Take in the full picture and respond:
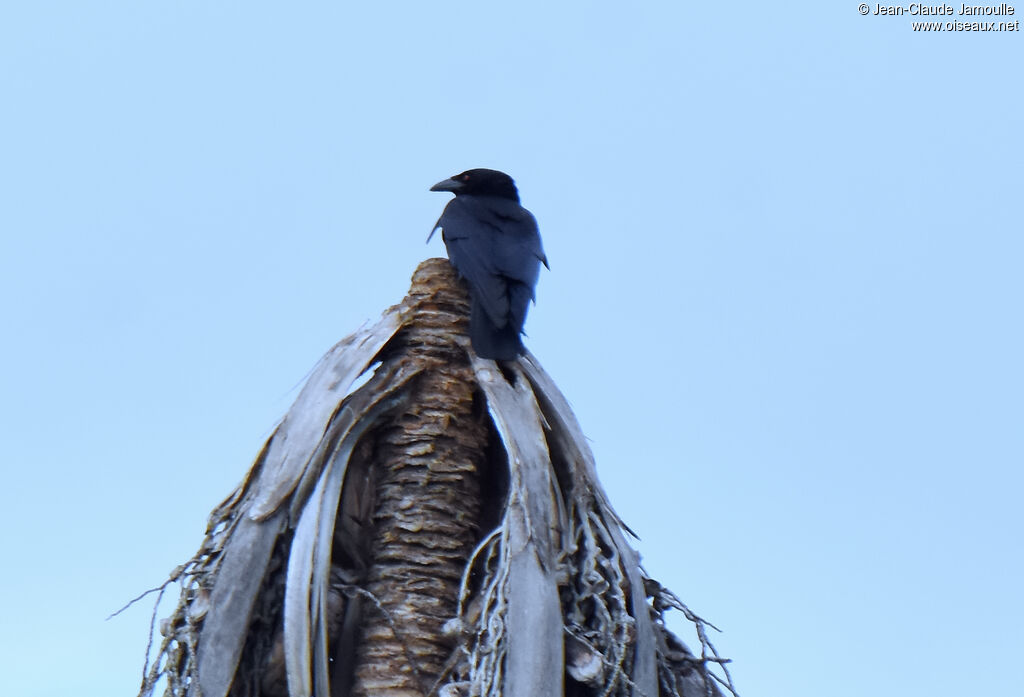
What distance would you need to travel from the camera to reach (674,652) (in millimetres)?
3906

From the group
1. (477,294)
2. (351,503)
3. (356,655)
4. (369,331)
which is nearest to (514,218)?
(477,294)

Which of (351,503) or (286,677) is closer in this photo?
(286,677)

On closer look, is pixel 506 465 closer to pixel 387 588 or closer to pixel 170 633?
pixel 387 588

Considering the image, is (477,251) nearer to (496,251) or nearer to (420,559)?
(496,251)

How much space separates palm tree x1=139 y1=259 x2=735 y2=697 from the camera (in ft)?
11.5

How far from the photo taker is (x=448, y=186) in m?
6.57

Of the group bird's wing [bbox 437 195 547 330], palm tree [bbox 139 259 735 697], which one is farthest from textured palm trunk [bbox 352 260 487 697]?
bird's wing [bbox 437 195 547 330]

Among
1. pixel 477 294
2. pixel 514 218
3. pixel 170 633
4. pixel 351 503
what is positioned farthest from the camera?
pixel 514 218

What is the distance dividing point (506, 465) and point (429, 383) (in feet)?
1.19

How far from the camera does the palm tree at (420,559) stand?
138 inches

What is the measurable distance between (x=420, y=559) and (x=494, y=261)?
1359 mm

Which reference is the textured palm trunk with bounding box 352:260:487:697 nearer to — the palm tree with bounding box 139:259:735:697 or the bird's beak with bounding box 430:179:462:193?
the palm tree with bounding box 139:259:735:697

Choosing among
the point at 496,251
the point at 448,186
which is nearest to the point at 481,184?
the point at 448,186

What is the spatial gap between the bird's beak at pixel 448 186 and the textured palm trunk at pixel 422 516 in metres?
2.45
